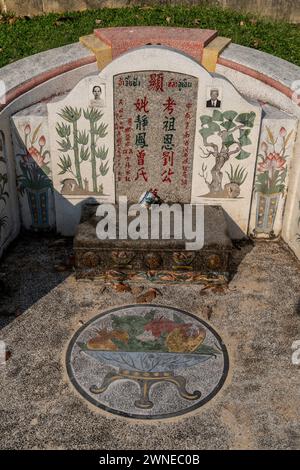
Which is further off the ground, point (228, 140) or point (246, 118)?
point (246, 118)

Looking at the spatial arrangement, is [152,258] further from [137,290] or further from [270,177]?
[270,177]

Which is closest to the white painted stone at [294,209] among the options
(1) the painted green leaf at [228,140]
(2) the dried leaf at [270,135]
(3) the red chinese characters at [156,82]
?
(2) the dried leaf at [270,135]

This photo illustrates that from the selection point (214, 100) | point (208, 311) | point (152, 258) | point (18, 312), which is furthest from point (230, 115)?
point (18, 312)

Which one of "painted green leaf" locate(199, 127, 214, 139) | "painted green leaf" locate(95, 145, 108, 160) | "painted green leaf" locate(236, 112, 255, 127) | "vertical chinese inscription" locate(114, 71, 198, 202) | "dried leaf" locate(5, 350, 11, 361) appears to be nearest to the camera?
"dried leaf" locate(5, 350, 11, 361)

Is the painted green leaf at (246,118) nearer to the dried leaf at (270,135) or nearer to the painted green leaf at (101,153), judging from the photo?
the dried leaf at (270,135)

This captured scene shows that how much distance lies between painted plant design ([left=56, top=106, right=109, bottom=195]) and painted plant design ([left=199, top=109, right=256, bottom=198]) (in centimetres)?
173

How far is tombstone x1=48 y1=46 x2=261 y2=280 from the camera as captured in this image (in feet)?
30.0

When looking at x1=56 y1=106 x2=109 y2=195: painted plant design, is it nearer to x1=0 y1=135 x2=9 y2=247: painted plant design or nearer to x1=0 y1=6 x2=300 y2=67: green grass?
x1=0 y1=135 x2=9 y2=247: painted plant design

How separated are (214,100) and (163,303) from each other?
11.1 feet

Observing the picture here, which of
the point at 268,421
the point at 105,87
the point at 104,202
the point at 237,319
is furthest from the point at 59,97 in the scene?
the point at 268,421

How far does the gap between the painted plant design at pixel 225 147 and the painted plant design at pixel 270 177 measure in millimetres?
303

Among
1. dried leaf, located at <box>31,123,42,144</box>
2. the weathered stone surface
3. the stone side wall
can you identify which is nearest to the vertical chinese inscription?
the weathered stone surface

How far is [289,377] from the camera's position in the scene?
302 inches

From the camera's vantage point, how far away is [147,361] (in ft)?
25.7
